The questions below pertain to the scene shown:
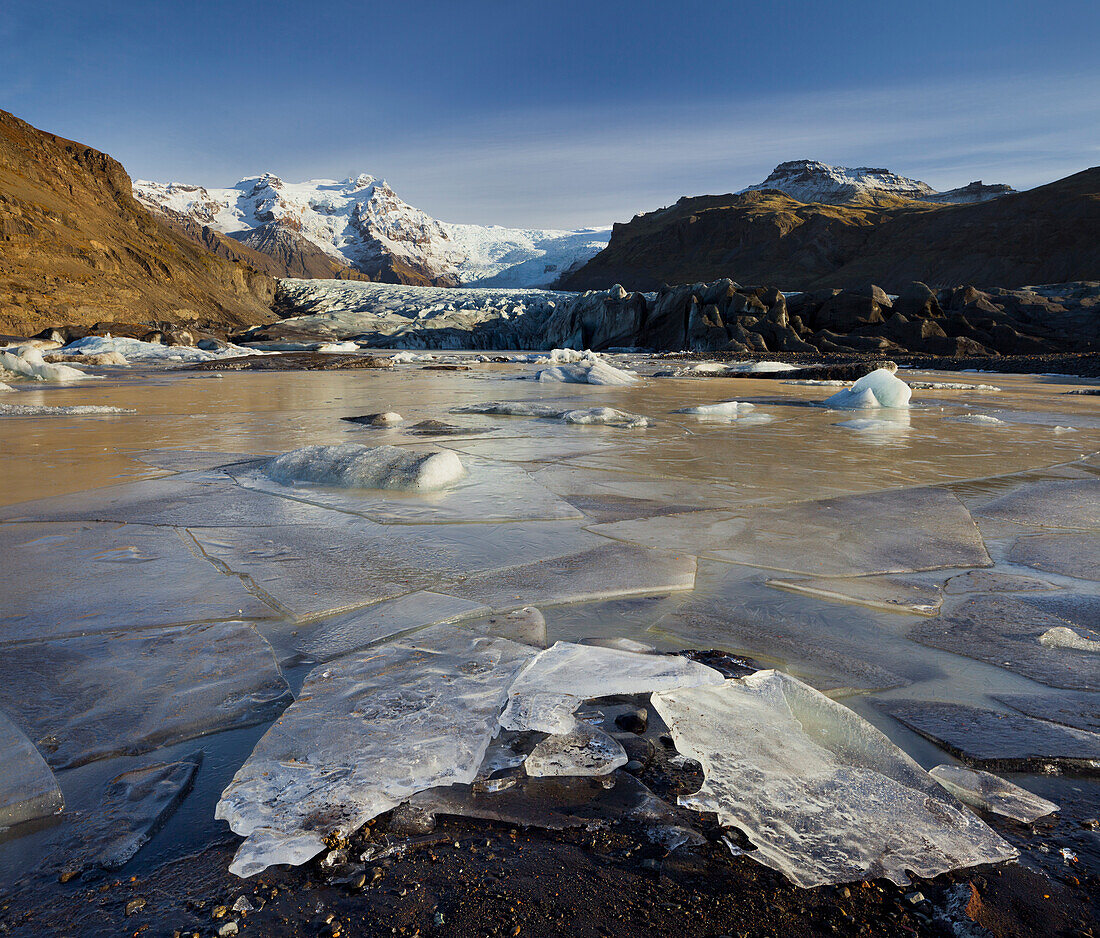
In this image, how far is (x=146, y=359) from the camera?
2388 centimetres

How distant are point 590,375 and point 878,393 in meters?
5.28

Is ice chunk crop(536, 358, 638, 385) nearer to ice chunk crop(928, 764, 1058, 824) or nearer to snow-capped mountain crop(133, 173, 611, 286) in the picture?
ice chunk crop(928, 764, 1058, 824)

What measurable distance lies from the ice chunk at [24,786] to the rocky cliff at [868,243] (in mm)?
56481

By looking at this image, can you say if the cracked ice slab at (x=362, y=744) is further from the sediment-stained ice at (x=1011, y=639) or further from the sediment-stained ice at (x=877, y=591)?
the sediment-stained ice at (x=1011, y=639)

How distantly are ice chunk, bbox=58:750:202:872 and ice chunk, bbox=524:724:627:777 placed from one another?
664mm

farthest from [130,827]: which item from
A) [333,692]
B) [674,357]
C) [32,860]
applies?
[674,357]

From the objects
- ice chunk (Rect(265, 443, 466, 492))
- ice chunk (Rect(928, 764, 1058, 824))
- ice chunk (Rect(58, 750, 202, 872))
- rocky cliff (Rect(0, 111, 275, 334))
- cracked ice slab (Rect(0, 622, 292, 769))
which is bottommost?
ice chunk (Rect(928, 764, 1058, 824))

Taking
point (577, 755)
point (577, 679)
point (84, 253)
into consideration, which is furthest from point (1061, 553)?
point (84, 253)

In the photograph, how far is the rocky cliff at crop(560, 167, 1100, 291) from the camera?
46.7m

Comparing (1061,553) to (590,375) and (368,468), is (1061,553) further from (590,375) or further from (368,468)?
(590,375)

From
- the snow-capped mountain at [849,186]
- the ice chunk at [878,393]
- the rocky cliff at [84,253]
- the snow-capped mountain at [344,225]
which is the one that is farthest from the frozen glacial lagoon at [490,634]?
the snow-capped mountain at [344,225]

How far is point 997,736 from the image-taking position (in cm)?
144

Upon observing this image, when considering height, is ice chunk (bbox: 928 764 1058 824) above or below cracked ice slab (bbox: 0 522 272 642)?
below

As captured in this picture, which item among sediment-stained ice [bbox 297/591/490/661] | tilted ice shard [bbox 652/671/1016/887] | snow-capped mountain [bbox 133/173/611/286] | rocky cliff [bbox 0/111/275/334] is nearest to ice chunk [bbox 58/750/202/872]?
sediment-stained ice [bbox 297/591/490/661]
